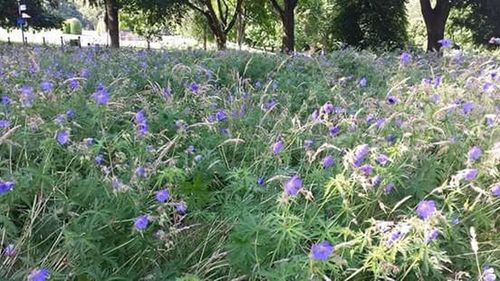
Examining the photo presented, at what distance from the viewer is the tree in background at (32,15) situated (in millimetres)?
23547

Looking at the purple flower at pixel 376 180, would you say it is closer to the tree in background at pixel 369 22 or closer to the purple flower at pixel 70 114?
the purple flower at pixel 70 114

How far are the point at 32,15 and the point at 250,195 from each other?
24.6 m

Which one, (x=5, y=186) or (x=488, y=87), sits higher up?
(x=488, y=87)

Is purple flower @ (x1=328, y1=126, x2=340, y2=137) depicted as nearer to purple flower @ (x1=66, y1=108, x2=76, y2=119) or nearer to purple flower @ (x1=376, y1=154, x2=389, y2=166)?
purple flower @ (x1=376, y1=154, x2=389, y2=166)

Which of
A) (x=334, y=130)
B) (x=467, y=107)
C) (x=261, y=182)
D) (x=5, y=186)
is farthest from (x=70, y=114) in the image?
(x=467, y=107)

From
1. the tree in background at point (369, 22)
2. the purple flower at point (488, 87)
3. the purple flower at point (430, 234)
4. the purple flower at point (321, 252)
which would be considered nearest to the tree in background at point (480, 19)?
the tree in background at point (369, 22)

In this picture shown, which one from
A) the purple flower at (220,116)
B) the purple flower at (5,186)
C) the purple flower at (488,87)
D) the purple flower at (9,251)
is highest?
the purple flower at (488,87)

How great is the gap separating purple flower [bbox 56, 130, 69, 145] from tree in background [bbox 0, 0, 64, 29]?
2345 centimetres

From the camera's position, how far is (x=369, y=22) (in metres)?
25.3

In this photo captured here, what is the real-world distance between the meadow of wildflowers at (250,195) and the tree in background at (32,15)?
22846 millimetres

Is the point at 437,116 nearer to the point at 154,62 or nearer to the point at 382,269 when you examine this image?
the point at 382,269

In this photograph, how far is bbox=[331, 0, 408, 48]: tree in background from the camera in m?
25.1

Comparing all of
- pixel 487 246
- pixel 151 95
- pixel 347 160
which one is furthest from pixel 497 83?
pixel 151 95

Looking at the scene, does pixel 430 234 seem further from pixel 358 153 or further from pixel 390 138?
pixel 390 138
